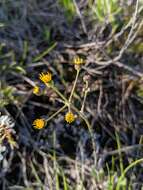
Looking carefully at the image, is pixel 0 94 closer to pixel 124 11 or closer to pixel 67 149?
pixel 67 149

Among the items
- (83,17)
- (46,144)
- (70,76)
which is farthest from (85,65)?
(46,144)

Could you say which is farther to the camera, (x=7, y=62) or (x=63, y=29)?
(x=63, y=29)

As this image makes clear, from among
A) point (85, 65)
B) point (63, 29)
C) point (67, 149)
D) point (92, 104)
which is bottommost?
point (67, 149)

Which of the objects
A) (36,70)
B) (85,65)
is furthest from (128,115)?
(36,70)

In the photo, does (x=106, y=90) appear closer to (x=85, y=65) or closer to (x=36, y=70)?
(x=85, y=65)

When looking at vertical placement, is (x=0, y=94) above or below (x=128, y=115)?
above

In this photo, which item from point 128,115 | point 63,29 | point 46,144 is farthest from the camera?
point 63,29

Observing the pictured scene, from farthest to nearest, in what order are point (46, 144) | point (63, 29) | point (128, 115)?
1. point (63, 29)
2. point (128, 115)
3. point (46, 144)
